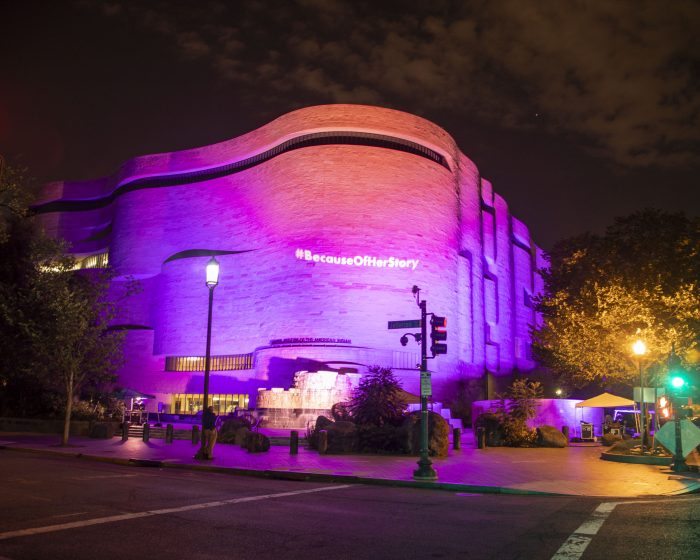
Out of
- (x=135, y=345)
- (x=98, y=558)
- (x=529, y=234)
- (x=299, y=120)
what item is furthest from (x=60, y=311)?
(x=529, y=234)

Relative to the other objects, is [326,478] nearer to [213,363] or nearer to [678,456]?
[678,456]

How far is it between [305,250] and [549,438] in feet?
79.1

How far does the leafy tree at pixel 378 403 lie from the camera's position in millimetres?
25984

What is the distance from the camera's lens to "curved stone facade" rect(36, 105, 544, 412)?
46625mm

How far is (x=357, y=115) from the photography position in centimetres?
4916

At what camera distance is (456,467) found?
60.8 feet

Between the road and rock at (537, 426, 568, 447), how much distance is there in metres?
16.3

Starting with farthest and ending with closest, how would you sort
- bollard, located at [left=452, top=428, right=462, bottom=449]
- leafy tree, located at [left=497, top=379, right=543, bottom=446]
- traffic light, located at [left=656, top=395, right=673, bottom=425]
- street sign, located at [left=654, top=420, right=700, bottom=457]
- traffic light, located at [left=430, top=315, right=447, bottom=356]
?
leafy tree, located at [left=497, top=379, right=543, bottom=446]
traffic light, located at [left=656, top=395, right=673, bottom=425]
bollard, located at [left=452, top=428, right=462, bottom=449]
street sign, located at [left=654, top=420, right=700, bottom=457]
traffic light, located at [left=430, top=315, right=447, bottom=356]

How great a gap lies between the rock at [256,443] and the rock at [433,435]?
530cm

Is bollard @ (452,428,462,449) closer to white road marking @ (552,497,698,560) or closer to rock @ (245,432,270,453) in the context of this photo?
rock @ (245,432,270,453)

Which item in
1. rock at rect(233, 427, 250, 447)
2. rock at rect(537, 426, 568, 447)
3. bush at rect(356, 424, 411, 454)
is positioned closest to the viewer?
bush at rect(356, 424, 411, 454)

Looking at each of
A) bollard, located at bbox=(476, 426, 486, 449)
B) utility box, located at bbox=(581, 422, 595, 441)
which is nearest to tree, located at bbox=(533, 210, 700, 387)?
utility box, located at bbox=(581, 422, 595, 441)

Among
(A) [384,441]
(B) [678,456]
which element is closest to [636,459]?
(B) [678,456]

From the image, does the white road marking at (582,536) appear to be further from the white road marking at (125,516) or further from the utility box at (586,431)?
the utility box at (586,431)
